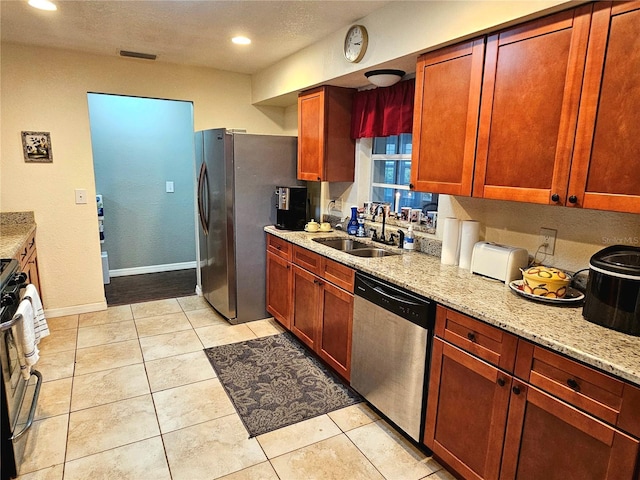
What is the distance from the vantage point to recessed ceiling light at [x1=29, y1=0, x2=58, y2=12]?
2.32m

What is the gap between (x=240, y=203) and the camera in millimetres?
3439

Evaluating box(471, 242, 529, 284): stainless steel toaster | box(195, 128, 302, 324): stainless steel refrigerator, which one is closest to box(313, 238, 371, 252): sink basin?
box(195, 128, 302, 324): stainless steel refrigerator

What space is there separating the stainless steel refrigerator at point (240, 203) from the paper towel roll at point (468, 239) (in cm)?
187

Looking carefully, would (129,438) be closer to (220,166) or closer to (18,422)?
(18,422)

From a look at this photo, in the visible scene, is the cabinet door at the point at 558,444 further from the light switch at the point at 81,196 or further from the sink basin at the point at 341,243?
the light switch at the point at 81,196

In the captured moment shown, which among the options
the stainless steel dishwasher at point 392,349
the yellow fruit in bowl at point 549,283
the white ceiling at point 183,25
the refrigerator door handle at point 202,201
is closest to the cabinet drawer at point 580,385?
the yellow fruit in bowl at point 549,283

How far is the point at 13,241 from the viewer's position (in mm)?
2736

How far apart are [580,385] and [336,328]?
153 cm

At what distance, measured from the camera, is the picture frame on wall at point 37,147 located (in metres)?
3.37

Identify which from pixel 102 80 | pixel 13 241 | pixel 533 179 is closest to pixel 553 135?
pixel 533 179

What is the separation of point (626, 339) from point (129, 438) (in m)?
2.35

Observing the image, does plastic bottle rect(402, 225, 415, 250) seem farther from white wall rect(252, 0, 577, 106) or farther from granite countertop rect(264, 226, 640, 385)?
white wall rect(252, 0, 577, 106)

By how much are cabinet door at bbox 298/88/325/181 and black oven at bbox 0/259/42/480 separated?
7.05 ft

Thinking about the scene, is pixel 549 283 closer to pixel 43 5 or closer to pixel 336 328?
pixel 336 328
